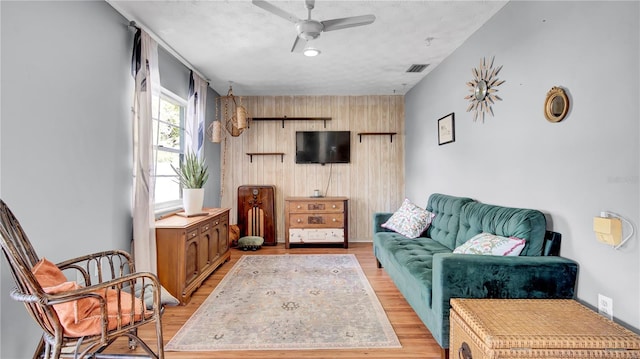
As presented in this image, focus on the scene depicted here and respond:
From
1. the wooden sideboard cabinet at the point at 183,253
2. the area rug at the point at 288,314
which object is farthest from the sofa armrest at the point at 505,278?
the wooden sideboard cabinet at the point at 183,253

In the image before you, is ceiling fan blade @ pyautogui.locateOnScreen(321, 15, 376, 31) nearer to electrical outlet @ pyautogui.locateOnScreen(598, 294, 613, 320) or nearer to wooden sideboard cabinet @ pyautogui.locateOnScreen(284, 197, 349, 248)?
electrical outlet @ pyautogui.locateOnScreen(598, 294, 613, 320)

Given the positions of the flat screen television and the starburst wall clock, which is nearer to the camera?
the starburst wall clock

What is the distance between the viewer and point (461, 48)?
3291mm

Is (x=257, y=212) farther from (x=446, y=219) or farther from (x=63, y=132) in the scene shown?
(x=63, y=132)

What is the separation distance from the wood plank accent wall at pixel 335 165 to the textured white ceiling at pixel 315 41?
2.31ft

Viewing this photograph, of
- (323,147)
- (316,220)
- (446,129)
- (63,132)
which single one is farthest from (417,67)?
(63,132)

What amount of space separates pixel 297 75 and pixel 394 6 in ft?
6.52

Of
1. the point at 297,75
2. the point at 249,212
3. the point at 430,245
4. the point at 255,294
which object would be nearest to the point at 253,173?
the point at 249,212

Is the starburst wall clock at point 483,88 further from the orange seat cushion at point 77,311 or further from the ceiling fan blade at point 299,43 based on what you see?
the orange seat cushion at point 77,311

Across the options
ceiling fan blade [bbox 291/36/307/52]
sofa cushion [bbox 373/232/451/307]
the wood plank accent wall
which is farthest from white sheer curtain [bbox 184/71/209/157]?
sofa cushion [bbox 373/232/451/307]

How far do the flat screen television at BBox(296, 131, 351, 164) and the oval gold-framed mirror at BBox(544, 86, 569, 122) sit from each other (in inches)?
134

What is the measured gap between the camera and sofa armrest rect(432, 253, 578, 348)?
5.93ft

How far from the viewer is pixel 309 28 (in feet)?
7.35

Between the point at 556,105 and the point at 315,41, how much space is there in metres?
2.26
